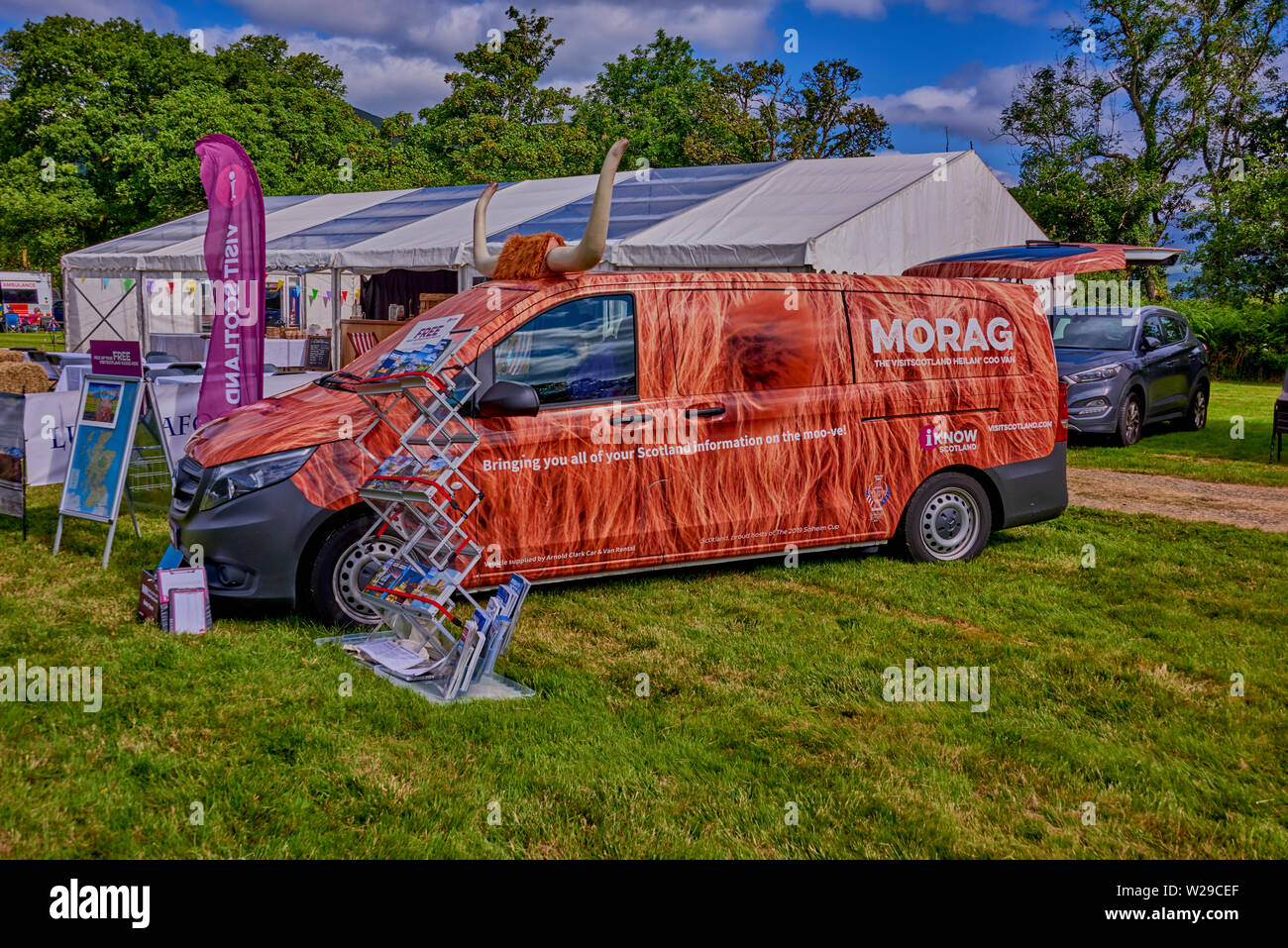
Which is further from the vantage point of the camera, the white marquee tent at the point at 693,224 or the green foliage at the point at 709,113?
the green foliage at the point at 709,113

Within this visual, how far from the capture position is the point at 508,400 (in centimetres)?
559

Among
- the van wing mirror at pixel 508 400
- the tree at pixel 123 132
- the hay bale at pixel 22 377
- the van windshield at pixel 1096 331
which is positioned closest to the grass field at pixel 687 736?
the van wing mirror at pixel 508 400

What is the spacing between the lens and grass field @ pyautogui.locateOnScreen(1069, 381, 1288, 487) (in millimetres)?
11617

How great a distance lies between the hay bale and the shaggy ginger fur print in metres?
9.84

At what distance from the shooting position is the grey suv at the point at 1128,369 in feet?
44.1

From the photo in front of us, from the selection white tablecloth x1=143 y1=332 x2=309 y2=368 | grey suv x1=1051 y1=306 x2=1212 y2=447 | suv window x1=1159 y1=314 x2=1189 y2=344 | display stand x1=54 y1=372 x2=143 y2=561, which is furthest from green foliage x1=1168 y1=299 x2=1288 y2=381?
display stand x1=54 y1=372 x2=143 y2=561

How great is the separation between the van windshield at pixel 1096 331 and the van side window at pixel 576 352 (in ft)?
32.3

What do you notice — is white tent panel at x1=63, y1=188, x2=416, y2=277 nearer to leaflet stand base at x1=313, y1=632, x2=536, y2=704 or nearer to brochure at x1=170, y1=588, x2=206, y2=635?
brochure at x1=170, y1=588, x2=206, y2=635

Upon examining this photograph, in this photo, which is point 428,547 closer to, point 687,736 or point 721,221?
point 687,736

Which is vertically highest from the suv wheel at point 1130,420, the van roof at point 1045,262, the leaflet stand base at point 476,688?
the van roof at point 1045,262

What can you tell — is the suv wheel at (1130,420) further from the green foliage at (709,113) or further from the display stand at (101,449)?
the green foliage at (709,113)

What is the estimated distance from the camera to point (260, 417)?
5887mm

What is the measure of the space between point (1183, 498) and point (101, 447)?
9.21 metres
